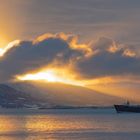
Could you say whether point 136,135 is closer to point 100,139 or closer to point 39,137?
point 100,139

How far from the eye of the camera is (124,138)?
97188mm

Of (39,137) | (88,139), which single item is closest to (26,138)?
(39,137)

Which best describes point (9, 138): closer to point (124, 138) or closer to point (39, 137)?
point (39, 137)

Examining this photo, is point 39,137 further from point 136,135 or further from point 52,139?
point 136,135

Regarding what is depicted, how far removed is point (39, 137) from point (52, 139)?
3929 mm

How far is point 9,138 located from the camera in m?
97.6

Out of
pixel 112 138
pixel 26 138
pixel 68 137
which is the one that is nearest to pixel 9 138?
pixel 26 138

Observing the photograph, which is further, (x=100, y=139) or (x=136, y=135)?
(x=136, y=135)

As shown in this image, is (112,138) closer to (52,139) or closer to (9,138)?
(52,139)

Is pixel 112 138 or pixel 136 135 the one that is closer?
pixel 112 138

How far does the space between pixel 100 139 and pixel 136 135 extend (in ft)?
30.8

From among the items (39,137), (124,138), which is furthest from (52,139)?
(124,138)

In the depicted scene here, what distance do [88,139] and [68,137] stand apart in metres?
4.82

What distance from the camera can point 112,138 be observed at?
9706 centimetres
